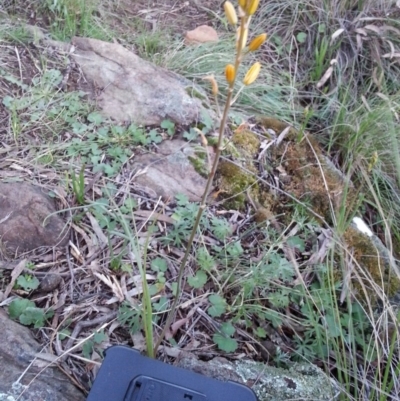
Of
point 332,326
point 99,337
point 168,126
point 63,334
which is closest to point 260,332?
point 332,326

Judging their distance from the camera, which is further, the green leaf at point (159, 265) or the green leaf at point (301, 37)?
the green leaf at point (301, 37)

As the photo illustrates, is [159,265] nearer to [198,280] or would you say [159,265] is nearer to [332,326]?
[198,280]

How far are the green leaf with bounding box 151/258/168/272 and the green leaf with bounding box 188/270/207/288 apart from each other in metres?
0.10

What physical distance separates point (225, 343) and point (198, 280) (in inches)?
9.8

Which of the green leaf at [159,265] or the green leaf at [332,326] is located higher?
the green leaf at [159,265]

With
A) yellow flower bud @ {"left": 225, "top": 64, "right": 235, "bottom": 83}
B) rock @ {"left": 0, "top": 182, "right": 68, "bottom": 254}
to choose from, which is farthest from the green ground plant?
rock @ {"left": 0, "top": 182, "right": 68, "bottom": 254}

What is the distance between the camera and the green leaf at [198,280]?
69.9 inches

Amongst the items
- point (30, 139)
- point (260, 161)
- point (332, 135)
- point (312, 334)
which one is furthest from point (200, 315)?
point (332, 135)

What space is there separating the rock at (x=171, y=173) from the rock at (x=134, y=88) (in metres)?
0.19

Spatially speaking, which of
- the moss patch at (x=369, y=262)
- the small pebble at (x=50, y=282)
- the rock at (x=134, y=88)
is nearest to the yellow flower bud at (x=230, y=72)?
the small pebble at (x=50, y=282)

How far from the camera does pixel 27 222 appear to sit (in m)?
1.82

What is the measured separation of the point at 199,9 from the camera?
349 centimetres

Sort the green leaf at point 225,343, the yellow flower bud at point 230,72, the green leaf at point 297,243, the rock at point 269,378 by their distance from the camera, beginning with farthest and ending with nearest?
the green leaf at point 297,243, the green leaf at point 225,343, the rock at point 269,378, the yellow flower bud at point 230,72

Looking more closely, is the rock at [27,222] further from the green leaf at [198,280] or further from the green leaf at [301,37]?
the green leaf at [301,37]
